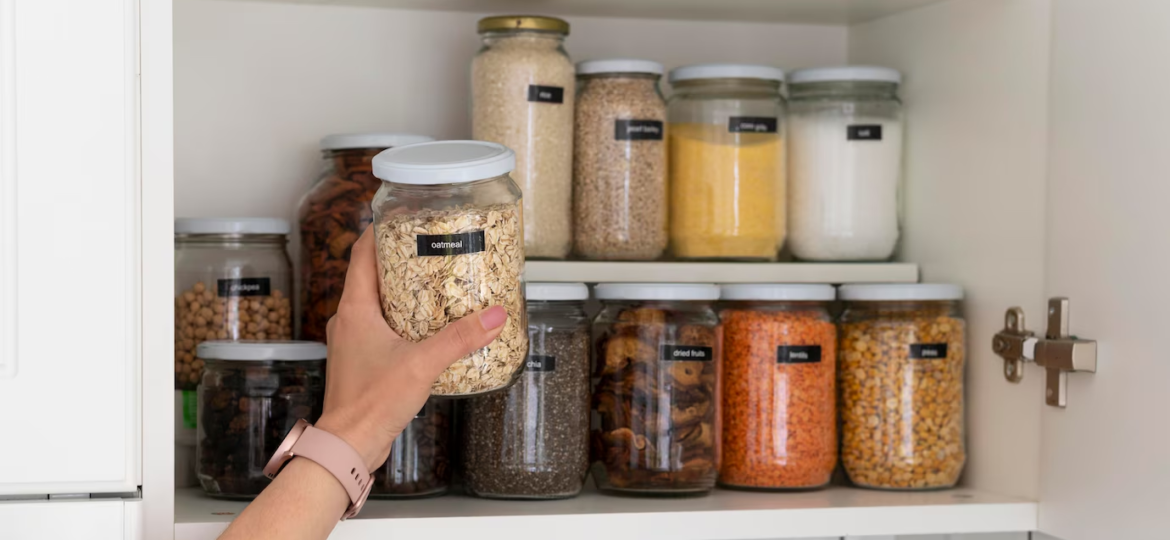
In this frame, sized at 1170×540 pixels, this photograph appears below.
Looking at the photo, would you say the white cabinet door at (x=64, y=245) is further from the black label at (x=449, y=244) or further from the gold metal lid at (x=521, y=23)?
the gold metal lid at (x=521, y=23)

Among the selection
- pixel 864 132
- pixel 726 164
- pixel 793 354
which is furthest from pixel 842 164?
pixel 793 354

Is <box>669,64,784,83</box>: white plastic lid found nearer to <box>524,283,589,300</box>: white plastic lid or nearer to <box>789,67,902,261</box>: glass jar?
<box>789,67,902,261</box>: glass jar

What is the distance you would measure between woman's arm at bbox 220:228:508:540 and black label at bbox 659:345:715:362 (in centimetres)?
33

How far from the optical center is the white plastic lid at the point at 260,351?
113cm

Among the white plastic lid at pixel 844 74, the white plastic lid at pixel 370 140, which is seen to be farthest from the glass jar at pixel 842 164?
the white plastic lid at pixel 370 140

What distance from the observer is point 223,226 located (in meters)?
1.22

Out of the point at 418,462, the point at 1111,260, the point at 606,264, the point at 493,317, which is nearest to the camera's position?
the point at 493,317

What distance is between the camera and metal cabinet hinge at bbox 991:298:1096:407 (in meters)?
1.12

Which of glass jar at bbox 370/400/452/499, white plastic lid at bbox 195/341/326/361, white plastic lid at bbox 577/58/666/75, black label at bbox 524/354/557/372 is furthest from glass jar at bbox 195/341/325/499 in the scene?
white plastic lid at bbox 577/58/666/75

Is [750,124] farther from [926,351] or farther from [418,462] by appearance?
[418,462]

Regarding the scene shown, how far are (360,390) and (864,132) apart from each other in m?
0.74

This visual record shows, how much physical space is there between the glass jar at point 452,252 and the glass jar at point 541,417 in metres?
0.21

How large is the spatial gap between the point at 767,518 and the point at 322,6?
82 cm

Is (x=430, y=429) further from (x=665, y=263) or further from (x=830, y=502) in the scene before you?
(x=830, y=502)
